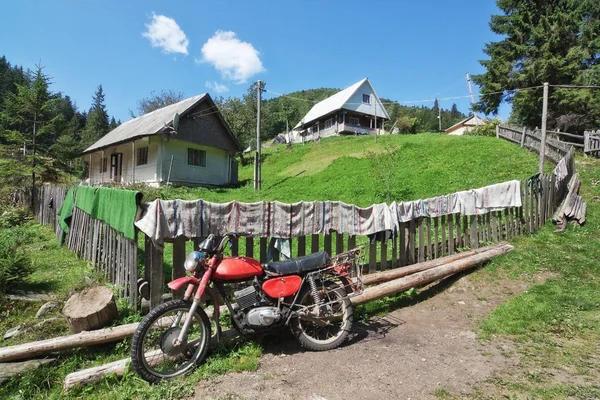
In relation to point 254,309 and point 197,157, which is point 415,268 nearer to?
point 254,309

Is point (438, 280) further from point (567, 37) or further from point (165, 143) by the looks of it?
point (567, 37)

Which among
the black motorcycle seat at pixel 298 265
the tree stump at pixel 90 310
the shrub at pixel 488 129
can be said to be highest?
the shrub at pixel 488 129

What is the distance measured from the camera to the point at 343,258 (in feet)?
14.5

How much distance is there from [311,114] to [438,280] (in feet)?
135

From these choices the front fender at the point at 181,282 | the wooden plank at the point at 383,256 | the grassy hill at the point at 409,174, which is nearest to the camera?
the front fender at the point at 181,282

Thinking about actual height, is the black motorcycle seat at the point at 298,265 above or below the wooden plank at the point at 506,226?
below

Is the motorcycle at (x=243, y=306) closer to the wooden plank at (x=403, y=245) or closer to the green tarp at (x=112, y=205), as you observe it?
the green tarp at (x=112, y=205)

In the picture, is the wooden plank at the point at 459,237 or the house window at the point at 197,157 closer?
the wooden plank at the point at 459,237

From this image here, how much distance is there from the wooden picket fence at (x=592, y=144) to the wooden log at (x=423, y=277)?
12.5 meters

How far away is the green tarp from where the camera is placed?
13.7ft

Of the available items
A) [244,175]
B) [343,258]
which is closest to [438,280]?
[343,258]

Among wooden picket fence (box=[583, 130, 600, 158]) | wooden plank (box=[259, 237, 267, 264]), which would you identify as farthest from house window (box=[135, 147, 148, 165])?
wooden picket fence (box=[583, 130, 600, 158])

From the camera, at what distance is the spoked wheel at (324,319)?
3.79 meters

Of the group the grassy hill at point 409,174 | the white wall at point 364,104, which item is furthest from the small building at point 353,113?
the grassy hill at point 409,174
